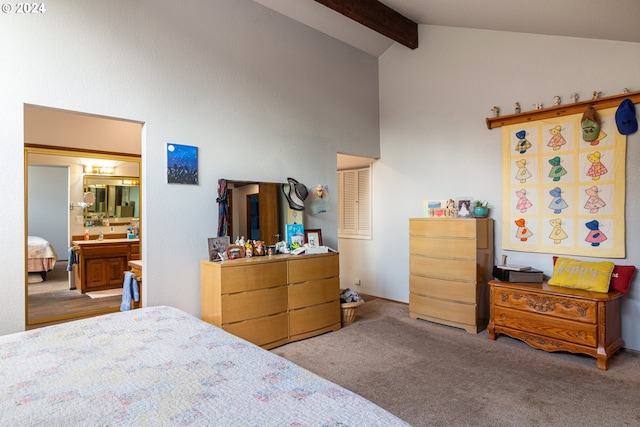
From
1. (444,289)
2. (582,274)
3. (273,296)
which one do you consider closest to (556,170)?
(582,274)

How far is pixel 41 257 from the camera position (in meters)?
5.42

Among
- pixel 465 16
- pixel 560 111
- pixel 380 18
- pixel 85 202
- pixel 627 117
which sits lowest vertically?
pixel 85 202

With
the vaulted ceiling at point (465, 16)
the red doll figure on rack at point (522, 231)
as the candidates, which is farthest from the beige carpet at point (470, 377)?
the vaulted ceiling at point (465, 16)

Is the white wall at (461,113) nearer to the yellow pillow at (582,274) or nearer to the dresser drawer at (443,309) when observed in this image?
the yellow pillow at (582,274)

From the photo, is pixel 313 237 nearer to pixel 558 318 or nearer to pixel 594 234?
pixel 558 318

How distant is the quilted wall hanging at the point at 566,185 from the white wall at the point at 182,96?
77.9 inches

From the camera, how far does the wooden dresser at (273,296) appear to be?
311 cm

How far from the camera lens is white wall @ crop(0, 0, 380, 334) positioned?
2576mm

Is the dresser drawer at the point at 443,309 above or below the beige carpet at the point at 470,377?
above

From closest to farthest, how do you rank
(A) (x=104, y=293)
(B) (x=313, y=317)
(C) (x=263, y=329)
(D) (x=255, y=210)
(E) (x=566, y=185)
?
1. (C) (x=263, y=329)
2. (E) (x=566, y=185)
3. (B) (x=313, y=317)
4. (D) (x=255, y=210)
5. (A) (x=104, y=293)

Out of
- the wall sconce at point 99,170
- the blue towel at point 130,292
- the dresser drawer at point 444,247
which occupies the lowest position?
the blue towel at point 130,292

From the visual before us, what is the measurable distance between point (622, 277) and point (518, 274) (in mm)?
774

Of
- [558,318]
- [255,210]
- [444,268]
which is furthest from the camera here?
[444,268]

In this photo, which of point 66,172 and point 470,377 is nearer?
point 470,377
